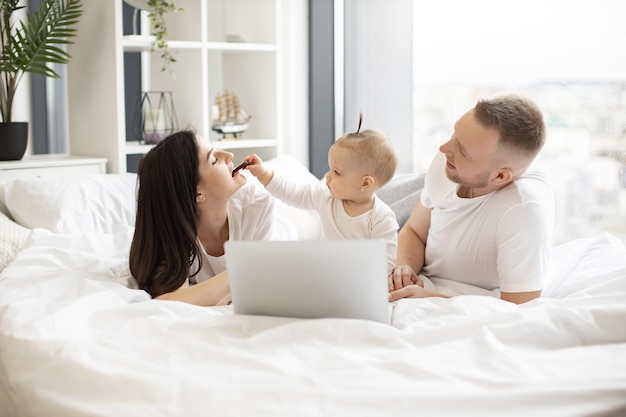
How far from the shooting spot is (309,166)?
12.6ft

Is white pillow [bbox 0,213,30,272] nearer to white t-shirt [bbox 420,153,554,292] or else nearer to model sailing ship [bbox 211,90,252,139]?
white t-shirt [bbox 420,153,554,292]

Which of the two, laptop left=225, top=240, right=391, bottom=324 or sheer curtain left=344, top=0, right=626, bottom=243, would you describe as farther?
sheer curtain left=344, top=0, right=626, bottom=243

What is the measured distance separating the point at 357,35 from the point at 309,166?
0.67m

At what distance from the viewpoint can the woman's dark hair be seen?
205 centimetres

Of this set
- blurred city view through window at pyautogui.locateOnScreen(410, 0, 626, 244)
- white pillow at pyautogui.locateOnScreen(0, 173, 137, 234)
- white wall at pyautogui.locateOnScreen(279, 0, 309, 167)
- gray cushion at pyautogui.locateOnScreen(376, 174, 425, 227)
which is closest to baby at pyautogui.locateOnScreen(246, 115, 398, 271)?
gray cushion at pyautogui.locateOnScreen(376, 174, 425, 227)

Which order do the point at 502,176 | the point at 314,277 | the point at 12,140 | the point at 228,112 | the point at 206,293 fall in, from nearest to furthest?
the point at 314,277
the point at 206,293
the point at 502,176
the point at 12,140
the point at 228,112

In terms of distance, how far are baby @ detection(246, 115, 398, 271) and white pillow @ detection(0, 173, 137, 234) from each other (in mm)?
655

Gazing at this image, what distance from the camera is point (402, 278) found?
213 centimetres

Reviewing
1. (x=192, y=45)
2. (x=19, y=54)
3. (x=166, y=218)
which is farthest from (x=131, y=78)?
(x=166, y=218)

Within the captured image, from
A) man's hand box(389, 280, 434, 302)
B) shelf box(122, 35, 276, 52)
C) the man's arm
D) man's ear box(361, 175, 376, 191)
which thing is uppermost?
shelf box(122, 35, 276, 52)

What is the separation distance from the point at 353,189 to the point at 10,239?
1.00 meters

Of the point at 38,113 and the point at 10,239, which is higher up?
the point at 38,113

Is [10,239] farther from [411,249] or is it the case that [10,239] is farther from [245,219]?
[411,249]

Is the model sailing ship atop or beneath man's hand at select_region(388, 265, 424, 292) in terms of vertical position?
atop
